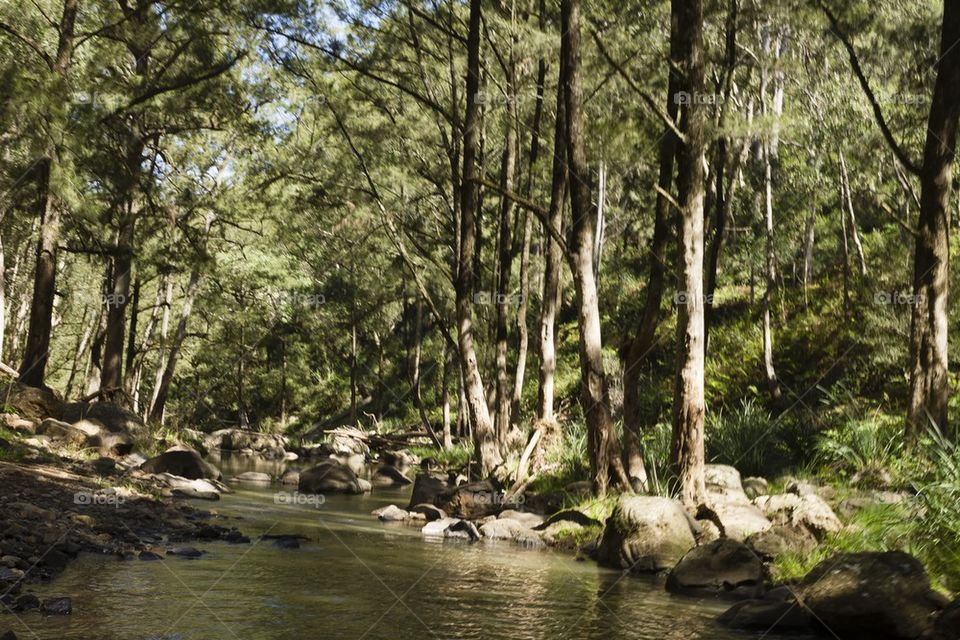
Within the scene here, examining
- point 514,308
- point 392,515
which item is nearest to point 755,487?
point 392,515

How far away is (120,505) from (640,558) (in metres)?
6.66

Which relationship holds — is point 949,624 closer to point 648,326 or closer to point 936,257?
point 936,257

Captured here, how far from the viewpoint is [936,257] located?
1262 cm

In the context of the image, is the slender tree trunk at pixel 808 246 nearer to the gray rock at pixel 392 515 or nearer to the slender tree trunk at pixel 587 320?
the slender tree trunk at pixel 587 320

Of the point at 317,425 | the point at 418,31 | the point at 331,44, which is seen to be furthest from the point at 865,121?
the point at 317,425

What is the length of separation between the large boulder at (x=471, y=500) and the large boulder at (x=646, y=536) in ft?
13.9

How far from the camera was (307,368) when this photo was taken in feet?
152

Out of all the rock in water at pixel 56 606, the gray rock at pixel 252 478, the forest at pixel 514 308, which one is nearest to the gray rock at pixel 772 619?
the forest at pixel 514 308

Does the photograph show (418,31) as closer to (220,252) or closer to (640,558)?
(220,252)

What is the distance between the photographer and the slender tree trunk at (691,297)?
11.9m

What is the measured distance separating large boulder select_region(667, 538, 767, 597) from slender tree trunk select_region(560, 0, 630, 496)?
4.06m

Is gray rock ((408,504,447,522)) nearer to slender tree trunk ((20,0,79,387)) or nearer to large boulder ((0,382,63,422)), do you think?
large boulder ((0,382,63,422))

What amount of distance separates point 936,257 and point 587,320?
16.1ft

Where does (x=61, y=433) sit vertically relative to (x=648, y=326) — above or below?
below
